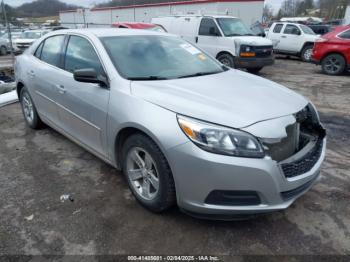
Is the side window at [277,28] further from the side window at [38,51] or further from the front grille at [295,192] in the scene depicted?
the front grille at [295,192]

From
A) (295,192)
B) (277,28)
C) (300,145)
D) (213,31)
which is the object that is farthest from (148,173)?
(277,28)

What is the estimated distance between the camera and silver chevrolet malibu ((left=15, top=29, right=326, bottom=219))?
2275 millimetres

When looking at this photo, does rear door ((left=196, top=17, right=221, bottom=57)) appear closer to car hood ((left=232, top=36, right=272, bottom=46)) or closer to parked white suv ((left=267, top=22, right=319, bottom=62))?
car hood ((left=232, top=36, right=272, bottom=46))

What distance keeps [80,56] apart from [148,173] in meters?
1.71

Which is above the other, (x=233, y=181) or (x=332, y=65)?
(x=233, y=181)

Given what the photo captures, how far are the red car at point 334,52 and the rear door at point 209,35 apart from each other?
11.8 feet

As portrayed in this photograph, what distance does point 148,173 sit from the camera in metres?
2.75

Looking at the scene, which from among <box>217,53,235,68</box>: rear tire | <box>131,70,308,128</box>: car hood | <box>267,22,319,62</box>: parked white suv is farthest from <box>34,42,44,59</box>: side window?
<box>267,22,319,62</box>: parked white suv

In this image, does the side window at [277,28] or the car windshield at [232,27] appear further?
the side window at [277,28]

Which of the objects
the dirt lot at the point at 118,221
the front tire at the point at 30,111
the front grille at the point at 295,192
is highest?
the front grille at the point at 295,192

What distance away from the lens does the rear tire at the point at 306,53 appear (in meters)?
14.2

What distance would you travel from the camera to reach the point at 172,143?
2357mm

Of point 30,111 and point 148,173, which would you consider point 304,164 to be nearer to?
point 148,173

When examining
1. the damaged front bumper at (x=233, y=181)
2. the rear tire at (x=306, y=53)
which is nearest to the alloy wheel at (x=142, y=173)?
the damaged front bumper at (x=233, y=181)
